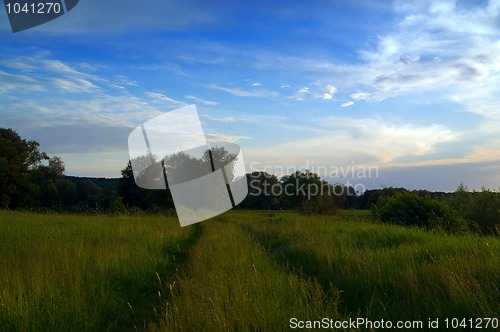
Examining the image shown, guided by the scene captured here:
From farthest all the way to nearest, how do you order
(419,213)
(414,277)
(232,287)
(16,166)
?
(16,166), (419,213), (414,277), (232,287)

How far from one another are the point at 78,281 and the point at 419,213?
13635 mm

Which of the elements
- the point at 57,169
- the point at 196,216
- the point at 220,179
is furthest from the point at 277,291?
the point at 57,169

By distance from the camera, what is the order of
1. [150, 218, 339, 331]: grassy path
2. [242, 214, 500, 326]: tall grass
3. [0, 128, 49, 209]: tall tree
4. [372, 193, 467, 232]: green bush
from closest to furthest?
1. [150, 218, 339, 331]: grassy path
2. [242, 214, 500, 326]: tall grass
3. [372, 193, 467, 232]: green bush
4. [0, 128, 49, 209]: tall tree

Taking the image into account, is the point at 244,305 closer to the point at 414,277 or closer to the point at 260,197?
the point at 414,277

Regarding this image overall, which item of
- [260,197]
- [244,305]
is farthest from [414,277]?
[260,197]

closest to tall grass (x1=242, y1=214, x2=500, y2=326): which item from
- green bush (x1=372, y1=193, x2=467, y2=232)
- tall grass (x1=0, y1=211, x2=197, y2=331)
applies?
tall grass (x1=0, y1=211, x2=197, y2=331)

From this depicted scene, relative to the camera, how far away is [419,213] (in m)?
15.6

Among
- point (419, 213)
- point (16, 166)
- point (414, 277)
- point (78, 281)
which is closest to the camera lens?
point (414, 277)

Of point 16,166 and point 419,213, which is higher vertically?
point 16,166

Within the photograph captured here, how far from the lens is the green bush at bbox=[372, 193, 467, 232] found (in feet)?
48.3

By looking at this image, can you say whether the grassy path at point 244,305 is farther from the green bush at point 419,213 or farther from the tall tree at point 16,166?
the tall tree at point 16,166

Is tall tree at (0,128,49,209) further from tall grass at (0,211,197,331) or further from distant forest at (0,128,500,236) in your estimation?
tall grass at (0,211,197,331)

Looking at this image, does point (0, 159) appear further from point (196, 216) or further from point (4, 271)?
point (4, 271)

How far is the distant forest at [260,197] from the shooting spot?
1590cm
